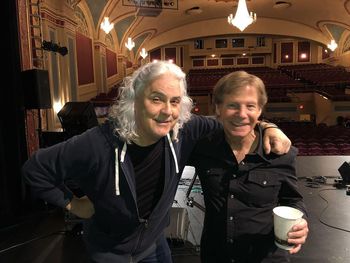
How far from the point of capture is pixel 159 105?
130cm

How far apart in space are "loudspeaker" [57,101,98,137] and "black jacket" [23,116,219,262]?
10.5 ft

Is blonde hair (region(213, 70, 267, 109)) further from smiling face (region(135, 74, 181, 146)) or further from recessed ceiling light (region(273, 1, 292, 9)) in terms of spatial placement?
recessed ceiling light (region(273, 1, 292, 9))

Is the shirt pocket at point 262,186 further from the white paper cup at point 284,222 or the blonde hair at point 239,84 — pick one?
the blonde hair at point 239,84

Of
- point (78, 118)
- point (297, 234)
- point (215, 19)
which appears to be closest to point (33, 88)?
point (78, 118)

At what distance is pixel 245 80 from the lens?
1.30m

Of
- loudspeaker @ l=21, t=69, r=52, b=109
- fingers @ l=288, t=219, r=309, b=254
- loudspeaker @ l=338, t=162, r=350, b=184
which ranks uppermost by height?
loudspeaker @ l=21, t=69, r=52, b=109

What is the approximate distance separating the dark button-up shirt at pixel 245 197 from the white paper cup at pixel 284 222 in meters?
0.17

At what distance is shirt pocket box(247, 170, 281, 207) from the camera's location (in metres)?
1.32

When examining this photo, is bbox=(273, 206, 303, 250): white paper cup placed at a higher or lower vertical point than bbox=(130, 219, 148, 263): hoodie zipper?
higher

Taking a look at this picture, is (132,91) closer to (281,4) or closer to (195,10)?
(195,10)

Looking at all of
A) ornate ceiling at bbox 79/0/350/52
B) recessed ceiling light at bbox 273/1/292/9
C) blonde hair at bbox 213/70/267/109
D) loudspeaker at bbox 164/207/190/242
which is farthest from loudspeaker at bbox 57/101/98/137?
recessed ceiling light at bbox 273/1/292/9

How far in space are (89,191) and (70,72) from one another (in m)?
8.69

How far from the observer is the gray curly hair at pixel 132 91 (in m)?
1.32

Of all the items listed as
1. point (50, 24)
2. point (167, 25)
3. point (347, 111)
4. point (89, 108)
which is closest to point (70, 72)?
point (50, 24)
